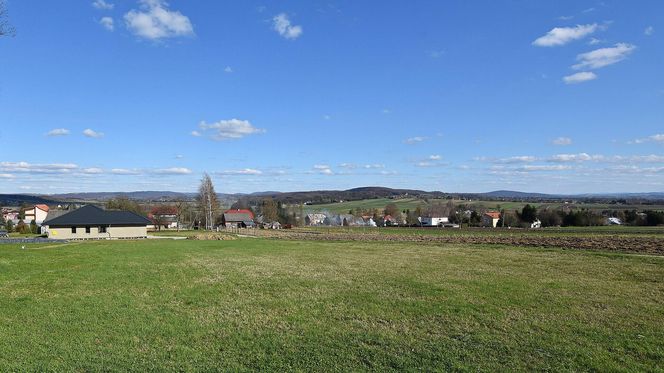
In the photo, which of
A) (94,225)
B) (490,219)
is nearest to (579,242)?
Result: (94,225)

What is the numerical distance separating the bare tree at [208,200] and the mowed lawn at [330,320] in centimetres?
7180

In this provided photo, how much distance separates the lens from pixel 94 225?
202ft

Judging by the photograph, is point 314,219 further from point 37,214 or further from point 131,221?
point 37,214

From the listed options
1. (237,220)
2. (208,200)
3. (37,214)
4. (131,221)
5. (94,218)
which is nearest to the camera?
(94,218)

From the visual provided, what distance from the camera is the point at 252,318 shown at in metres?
9.92

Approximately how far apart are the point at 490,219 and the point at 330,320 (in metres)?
102

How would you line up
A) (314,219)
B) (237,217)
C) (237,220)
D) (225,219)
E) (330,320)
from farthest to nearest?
(314,219) < (237,217) < (237,220) < (225,219) < (330,320)

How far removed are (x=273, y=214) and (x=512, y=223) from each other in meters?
57.0

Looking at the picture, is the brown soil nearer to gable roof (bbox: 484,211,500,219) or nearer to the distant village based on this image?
Result: the distant village

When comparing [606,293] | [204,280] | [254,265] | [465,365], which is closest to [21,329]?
[204,280]

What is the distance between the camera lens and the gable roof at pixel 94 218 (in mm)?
59969

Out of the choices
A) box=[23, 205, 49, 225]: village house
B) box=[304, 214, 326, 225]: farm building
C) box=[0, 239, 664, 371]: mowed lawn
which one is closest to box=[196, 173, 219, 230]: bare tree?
box=[304, 214, 326, 225]: farm building

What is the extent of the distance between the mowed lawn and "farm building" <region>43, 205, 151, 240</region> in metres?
47.5

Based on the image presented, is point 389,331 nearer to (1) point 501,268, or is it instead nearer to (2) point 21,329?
(2) point 21,329
